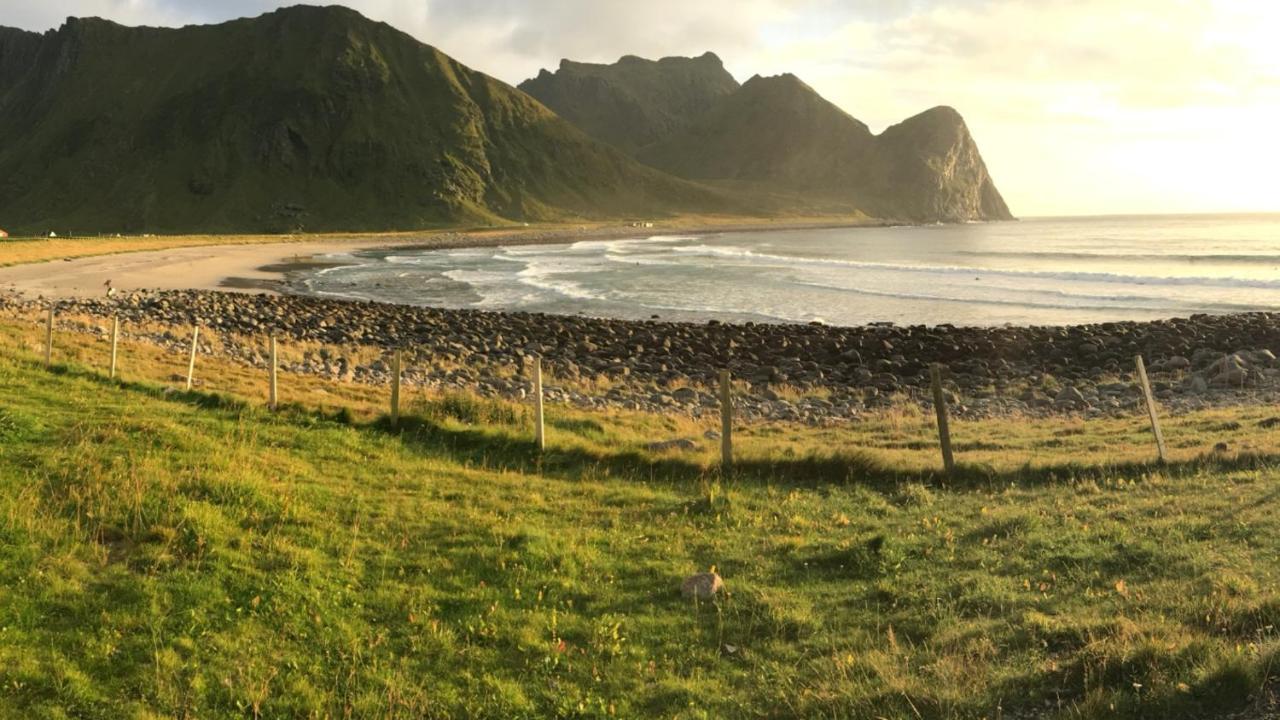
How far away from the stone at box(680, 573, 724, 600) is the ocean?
3488cm

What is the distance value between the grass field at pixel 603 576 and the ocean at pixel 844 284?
100 ft

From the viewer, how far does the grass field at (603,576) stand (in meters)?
6.29

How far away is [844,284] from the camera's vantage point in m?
63.7

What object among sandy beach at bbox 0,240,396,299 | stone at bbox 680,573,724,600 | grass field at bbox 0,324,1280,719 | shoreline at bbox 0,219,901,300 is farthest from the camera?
shoreline at bbox 0,219,901,300

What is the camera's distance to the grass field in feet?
20.6

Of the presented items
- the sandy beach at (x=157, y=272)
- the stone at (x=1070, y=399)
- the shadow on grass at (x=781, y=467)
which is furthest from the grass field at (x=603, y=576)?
the sandy beach at (x=157, y=272)

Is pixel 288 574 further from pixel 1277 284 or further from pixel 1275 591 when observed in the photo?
pixel 1277 284

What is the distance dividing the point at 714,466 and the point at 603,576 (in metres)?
5.35

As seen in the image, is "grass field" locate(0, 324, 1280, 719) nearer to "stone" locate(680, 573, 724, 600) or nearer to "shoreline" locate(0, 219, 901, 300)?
"stone" locate(680, 573, 724, 600)

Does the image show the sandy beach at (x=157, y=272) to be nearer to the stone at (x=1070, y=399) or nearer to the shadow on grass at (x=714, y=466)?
the shadow on grass at (x=714, y=466)

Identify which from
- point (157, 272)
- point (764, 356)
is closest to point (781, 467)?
point (764, 356)

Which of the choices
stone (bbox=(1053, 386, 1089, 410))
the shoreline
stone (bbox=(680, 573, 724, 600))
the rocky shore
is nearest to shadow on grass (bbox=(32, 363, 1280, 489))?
stone (bbox=(680, 573, 724, 600))

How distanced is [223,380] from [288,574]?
47.1 ft

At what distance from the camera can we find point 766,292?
57625 millimetres
